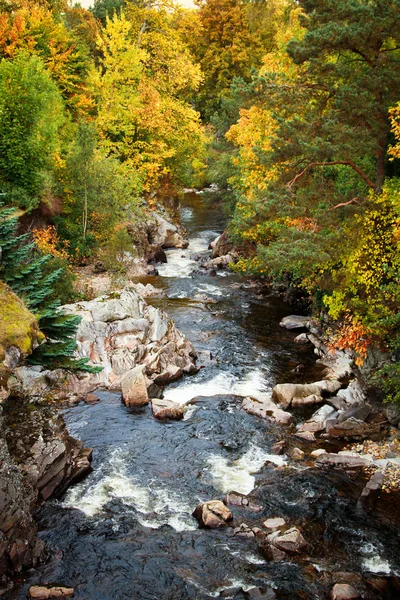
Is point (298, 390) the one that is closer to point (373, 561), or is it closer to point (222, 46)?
point (373, 561)

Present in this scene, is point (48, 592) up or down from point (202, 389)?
up

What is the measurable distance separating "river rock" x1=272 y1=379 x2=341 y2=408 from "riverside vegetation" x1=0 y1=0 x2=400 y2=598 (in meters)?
0.06

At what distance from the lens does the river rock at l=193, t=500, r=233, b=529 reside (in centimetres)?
1394

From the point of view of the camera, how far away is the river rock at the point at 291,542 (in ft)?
42.5

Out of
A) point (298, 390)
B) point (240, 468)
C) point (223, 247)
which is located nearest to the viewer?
point (240, 468)

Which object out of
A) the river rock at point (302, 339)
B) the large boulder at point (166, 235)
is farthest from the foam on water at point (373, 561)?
the large boulder at point (166, 235)

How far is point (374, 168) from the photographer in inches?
892

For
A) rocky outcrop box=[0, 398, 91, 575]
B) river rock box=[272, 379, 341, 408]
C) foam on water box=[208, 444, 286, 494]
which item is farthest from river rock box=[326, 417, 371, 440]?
rocky outcrop box=[0, 398, 91, 575]

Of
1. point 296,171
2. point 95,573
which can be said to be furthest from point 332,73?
point 95,573

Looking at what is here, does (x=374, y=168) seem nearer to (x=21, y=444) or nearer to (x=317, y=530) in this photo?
(x=317, y=530)

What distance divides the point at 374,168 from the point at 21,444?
18026 millimetres

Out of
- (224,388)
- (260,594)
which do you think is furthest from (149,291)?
(260,594)

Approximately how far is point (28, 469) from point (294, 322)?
1871cm

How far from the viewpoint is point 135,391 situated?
20.3 m
